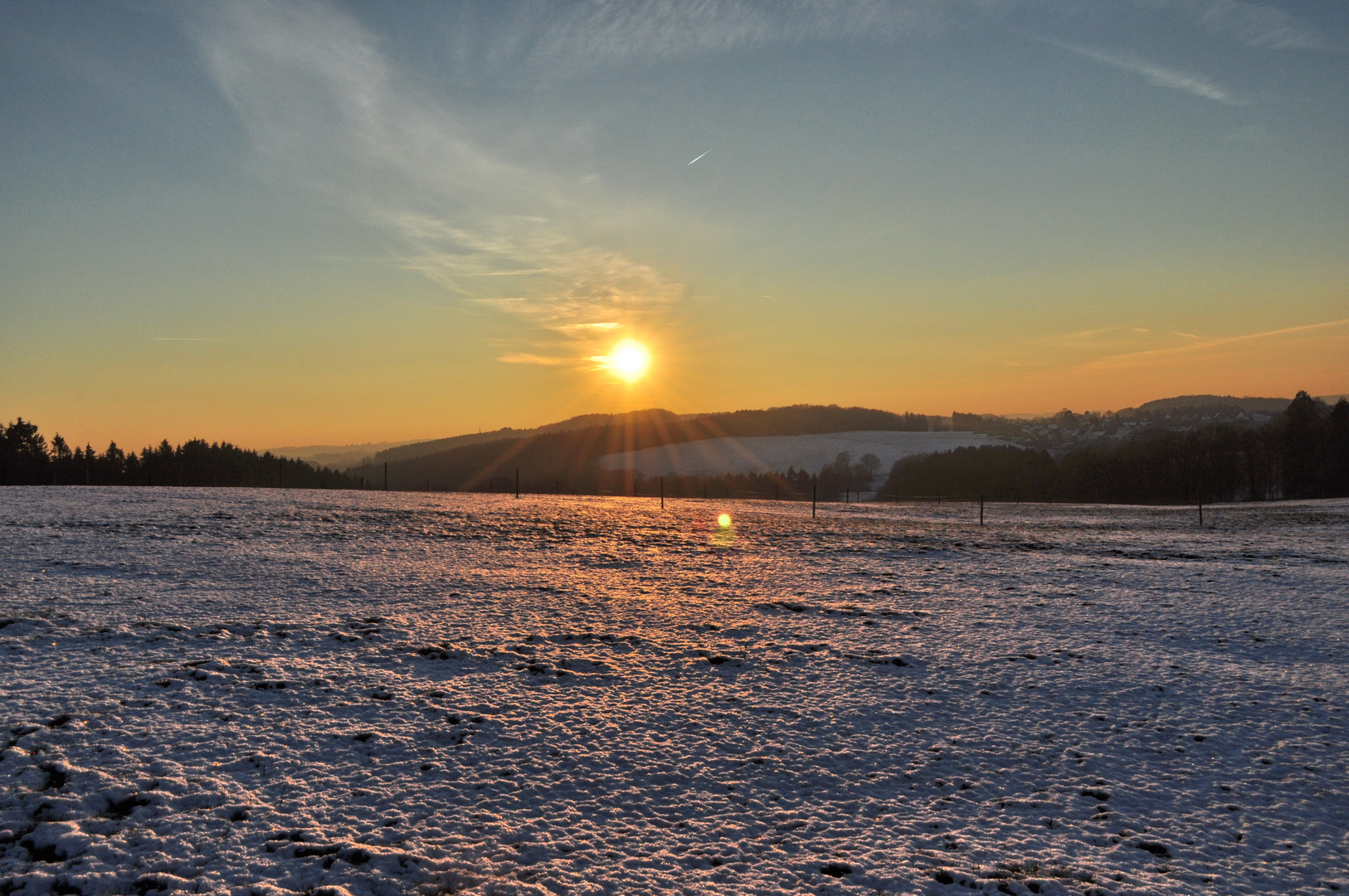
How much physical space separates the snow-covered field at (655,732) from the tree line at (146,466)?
77.0 m

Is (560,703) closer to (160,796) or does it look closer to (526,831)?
(526,831)

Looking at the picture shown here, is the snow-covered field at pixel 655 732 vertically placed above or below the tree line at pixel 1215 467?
below

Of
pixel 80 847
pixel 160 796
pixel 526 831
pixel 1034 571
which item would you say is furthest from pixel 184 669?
pixel 1034 571

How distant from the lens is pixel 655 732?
9242 millimetres

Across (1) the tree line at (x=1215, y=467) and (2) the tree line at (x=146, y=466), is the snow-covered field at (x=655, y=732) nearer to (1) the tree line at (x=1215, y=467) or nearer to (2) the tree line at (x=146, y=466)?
(2) the tree line at (x=146, y=466)

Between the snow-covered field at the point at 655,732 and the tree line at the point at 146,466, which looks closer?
the snow-covered field at the point at 655,732

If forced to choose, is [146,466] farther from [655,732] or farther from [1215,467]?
[1215,467]

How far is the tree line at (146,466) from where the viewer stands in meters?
91.1

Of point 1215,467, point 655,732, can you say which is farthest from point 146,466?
point 1215,467

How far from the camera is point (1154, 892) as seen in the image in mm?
5902

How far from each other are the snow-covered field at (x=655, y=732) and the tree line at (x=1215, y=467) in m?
92.2

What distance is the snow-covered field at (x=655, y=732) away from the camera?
6.28 meters

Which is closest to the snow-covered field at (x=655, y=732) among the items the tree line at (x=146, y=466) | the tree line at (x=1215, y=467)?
the tree line at (x=146, y=466)

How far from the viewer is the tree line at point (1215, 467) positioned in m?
94.6
